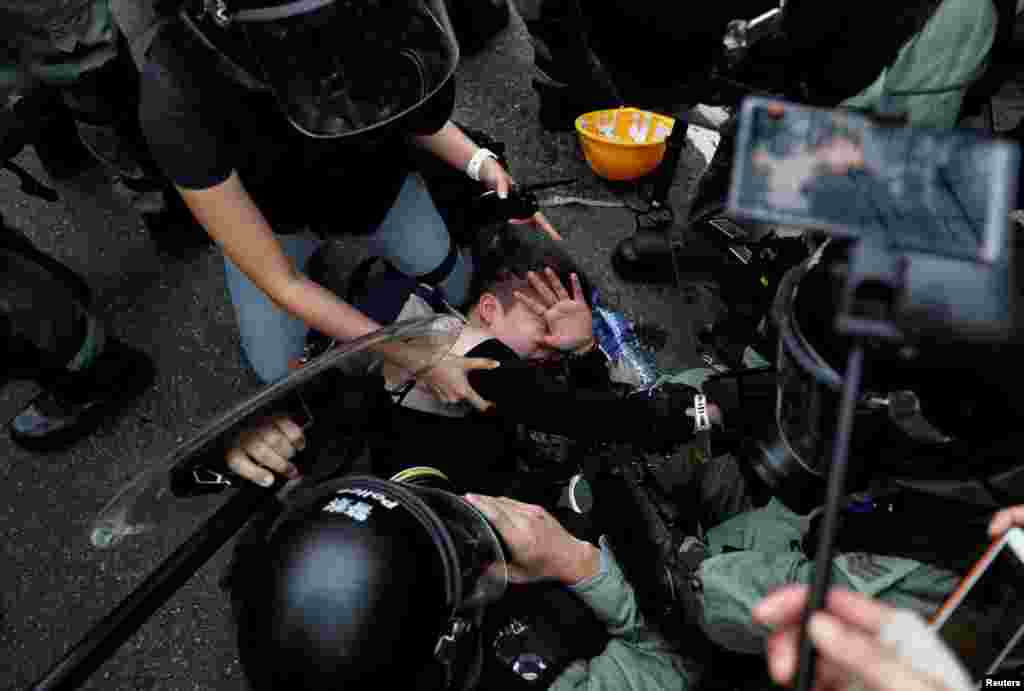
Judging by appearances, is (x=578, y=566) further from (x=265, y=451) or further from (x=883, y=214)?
(x=883, y=214)

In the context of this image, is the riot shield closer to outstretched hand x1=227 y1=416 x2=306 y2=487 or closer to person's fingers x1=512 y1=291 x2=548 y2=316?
outstretched hand x1=227 y1=416 x2=306 y2=487

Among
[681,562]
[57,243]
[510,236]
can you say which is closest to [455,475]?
[681,562]

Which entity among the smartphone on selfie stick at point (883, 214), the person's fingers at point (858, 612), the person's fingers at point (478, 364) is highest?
the smartphone on selfie stick at point (883, 214)

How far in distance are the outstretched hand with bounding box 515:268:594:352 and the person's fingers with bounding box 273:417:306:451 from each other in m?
0.98

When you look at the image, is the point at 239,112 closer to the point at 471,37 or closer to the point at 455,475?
the point at 455,475

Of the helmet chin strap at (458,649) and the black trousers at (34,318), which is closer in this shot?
the helmet chin strap at (458,649)

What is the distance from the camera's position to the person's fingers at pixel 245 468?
141 centimetres

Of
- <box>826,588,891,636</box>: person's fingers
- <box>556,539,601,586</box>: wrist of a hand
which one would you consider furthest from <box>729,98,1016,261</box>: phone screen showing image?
<box>556,539,601,586</box>: wrist of a hand

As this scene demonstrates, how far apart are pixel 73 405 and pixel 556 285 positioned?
174cm

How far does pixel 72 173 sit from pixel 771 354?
9.99 feet

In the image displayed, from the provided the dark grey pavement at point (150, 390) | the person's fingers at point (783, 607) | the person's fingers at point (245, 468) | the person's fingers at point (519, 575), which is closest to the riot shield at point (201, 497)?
the person's fingers at point (245, 468)

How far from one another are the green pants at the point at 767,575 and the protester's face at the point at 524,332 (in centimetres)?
82

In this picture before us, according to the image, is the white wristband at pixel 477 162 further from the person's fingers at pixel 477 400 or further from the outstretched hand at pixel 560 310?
the person's fingers at pixel 477 400

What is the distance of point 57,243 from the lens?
2.99 metres
